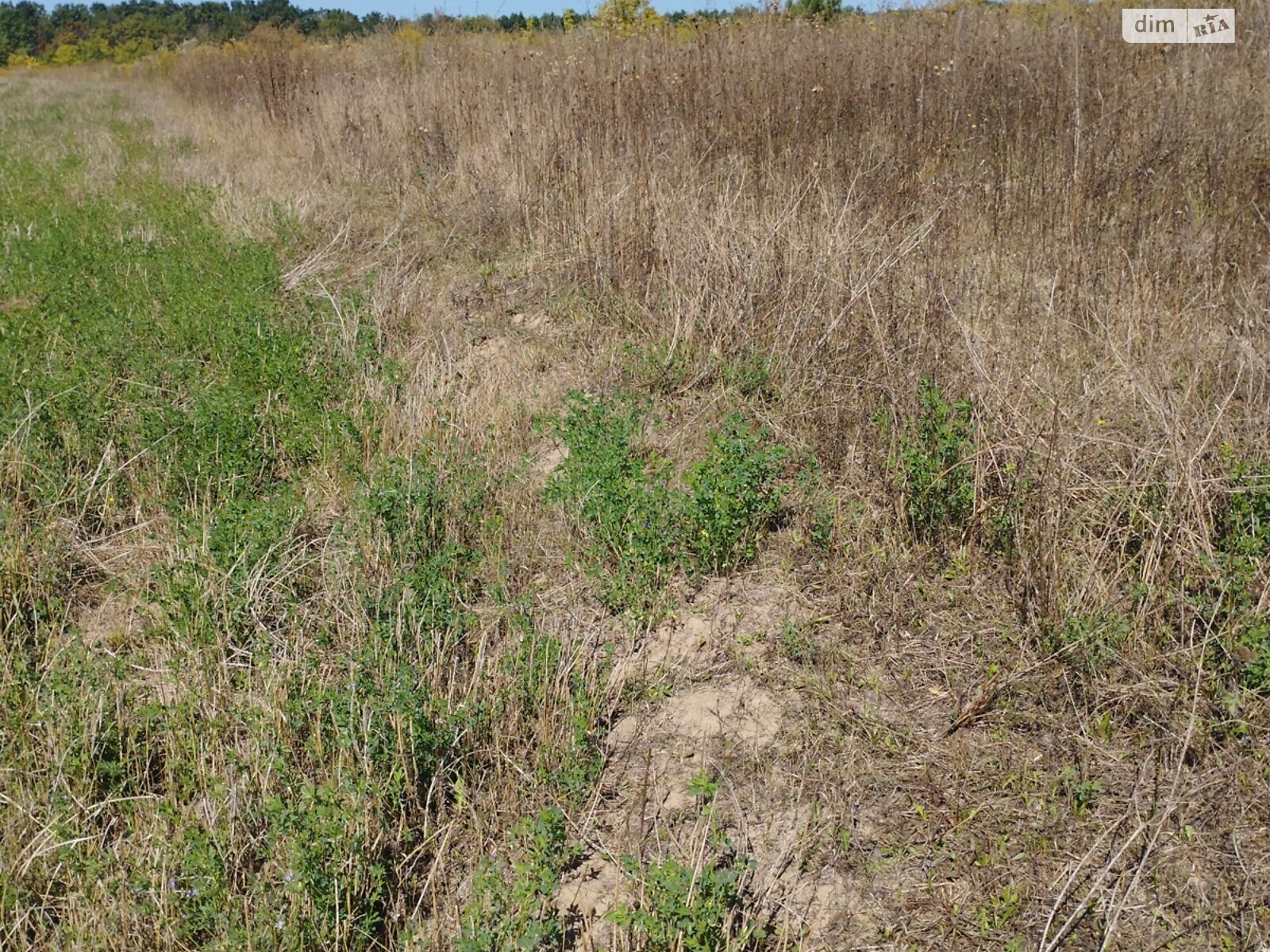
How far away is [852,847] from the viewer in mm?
2525

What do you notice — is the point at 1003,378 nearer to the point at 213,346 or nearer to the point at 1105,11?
the point at 213,346

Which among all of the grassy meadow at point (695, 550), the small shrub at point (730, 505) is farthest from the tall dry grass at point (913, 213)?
the small shrub at point (730, 505)

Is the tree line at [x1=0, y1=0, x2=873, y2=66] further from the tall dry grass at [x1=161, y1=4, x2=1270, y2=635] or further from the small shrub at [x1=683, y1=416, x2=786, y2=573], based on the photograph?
the small shrub at [x1=683, y1=416, x2=786, y2=573]

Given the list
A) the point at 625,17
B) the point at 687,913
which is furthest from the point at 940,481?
the point at 625,17

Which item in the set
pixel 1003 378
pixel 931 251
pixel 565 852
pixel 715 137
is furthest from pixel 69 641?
pixel 715 137

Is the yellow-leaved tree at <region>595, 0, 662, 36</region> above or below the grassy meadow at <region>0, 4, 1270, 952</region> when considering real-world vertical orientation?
above

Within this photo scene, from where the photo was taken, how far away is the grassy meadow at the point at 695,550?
2.40m

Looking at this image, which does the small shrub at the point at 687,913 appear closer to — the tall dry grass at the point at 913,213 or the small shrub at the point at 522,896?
the small shrub at the point at 522,896

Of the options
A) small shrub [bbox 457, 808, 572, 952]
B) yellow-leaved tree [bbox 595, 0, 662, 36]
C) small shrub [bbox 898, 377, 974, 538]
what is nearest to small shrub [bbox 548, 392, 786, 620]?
small shrub [bbox 898, 377, 974, 538]

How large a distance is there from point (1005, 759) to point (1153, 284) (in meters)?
3.14

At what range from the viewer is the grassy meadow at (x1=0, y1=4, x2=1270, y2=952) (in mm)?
2402

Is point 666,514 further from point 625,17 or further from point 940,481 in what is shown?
point 625,17

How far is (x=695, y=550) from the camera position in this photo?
12.2 feet

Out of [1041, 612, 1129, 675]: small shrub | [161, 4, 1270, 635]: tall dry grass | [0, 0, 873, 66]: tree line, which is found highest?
[0, 0, 873, 66]: tree line
